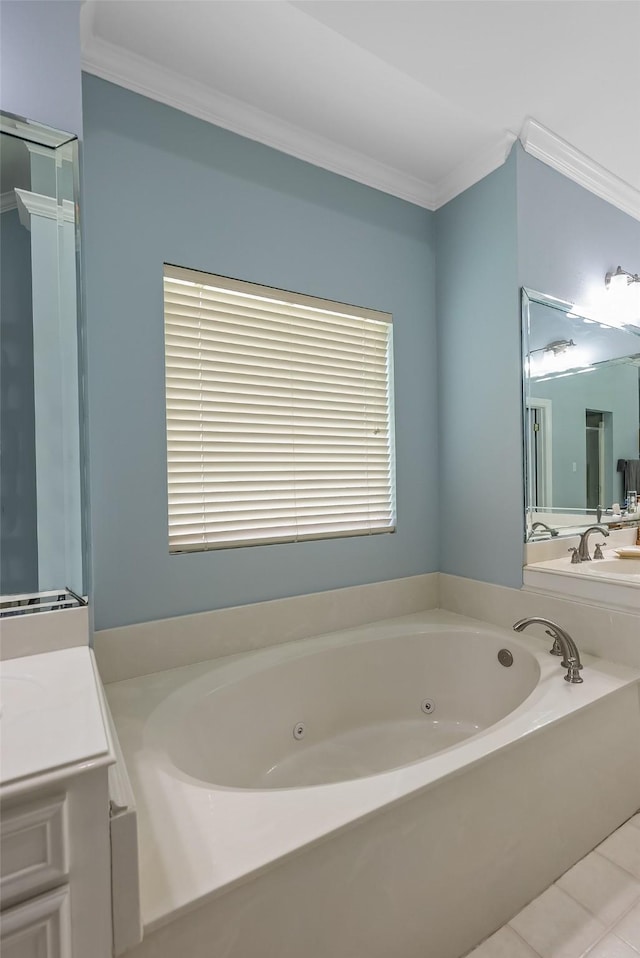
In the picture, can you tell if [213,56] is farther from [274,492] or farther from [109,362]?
[274,492]

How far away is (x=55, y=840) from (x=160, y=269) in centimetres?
171

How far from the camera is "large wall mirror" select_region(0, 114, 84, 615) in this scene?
3.98 feet

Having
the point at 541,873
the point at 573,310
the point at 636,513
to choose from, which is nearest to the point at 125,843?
the point at 541,873

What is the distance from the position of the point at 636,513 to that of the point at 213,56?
2.90 metres

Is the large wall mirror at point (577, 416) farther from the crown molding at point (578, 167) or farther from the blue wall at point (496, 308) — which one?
the crown molding at point (578, 167)

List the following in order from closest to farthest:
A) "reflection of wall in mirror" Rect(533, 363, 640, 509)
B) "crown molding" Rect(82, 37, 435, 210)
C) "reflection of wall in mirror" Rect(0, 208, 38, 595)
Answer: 1. "reflection of wall in mirror" Rect(0, 208, 38, 595)
2. "crown molding" Rect(82, 37, 435, 210)
3. "reflection of wall in mirror" Rect(533, 363, 640, 509)

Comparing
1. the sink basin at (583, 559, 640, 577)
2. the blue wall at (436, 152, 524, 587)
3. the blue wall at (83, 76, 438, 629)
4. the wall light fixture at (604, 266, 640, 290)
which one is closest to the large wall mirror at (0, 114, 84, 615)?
the blue wall at (83, 76, 438, 629)

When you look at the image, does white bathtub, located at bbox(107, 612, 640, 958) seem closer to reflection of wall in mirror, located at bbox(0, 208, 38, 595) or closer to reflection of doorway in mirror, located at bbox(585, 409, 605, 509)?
reflection of wall in mirror, located at bbox(0, 208, 38, 595)

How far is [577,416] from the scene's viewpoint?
246cm

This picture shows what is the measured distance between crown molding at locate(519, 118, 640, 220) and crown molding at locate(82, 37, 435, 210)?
51cm

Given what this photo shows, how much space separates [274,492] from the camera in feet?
6.77

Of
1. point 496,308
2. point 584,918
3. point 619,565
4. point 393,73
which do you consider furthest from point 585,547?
point 393,73

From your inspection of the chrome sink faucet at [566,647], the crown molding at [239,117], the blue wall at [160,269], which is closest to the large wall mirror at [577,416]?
the chrome sink faucet at [566,647]

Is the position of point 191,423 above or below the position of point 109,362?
below
